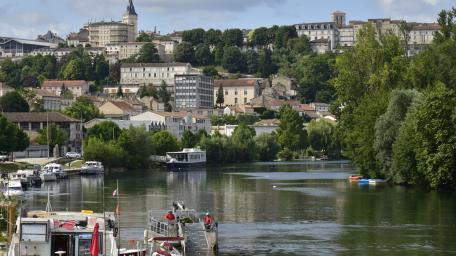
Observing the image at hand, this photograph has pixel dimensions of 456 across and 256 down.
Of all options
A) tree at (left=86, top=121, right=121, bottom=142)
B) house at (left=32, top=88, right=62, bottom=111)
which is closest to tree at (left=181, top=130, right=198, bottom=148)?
tree at (left=86, top=121, right=121, bottom=142)

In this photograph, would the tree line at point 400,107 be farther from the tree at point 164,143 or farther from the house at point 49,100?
the house at point 49,100

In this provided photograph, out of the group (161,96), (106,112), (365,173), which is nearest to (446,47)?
(365,173)

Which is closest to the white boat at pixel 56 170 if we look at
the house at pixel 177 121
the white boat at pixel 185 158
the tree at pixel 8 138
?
the tree at pixel 8 138

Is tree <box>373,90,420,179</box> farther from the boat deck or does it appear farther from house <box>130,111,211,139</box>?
house <box>130,111,211,139</box>

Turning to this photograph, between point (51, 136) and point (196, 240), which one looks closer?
point (196, 240)

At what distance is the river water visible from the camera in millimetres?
36688

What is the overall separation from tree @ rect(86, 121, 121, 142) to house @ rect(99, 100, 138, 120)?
3240cm

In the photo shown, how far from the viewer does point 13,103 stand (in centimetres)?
13375

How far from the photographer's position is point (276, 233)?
40406 millimetres

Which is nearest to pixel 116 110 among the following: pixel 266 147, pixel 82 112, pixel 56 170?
pixel 82 112

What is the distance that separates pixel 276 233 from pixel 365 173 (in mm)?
34145

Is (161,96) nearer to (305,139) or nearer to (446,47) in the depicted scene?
(305,139)

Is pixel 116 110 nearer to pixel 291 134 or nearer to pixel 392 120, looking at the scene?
pixel 291 134

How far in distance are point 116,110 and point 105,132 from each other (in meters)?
41.0
